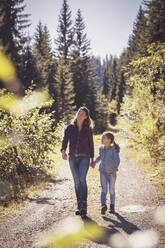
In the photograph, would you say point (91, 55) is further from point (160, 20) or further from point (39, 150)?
point (39, 150)

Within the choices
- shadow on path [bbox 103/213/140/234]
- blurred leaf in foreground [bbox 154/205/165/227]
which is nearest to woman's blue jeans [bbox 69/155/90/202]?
shadow on path [bbox 103/213/140/234]

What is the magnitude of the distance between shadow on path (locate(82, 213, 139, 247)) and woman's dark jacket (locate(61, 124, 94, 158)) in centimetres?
146

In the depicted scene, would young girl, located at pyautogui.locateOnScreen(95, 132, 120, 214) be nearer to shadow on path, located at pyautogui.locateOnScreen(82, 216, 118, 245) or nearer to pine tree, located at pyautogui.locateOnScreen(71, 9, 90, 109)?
shadow on path, located at pyautogui.locateOnScreen(82, 216, 118, 245)

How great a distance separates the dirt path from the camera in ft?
12.4

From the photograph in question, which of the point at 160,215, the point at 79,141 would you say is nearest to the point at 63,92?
the point at 79,141

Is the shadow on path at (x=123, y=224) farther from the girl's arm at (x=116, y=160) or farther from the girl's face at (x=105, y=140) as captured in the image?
the girl's face at (x=105, y=140)

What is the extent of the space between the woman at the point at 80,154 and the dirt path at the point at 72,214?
0.44 m

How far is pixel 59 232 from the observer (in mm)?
3963

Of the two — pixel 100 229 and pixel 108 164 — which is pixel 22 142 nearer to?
pixel 108 164

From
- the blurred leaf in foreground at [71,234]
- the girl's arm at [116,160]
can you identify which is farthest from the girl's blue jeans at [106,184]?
the blurred leaf in foreground at [71,234]

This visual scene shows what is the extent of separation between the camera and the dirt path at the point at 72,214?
379 cm

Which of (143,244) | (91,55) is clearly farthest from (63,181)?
(91,55)

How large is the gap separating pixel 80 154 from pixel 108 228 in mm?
1618

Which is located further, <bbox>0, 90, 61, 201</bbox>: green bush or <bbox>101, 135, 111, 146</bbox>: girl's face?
<bbox>0, 90, 61, 201</bbox>: green bush
